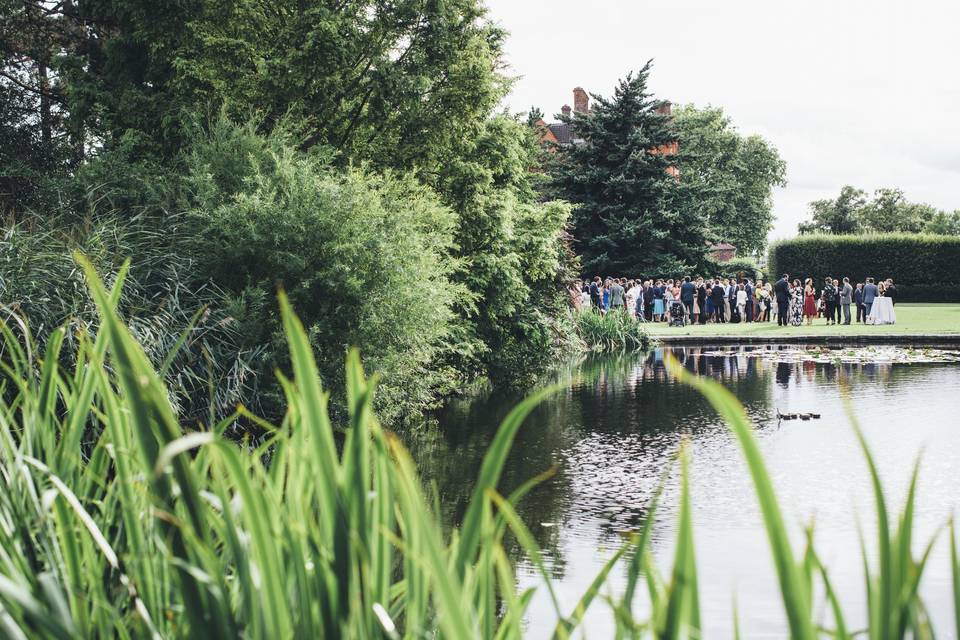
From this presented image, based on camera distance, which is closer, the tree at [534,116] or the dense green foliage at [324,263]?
the dense green foliage at [324,263]

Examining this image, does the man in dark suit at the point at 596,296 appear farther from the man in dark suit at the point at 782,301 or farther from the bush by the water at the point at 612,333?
the man in dark suit at the point at 782,301

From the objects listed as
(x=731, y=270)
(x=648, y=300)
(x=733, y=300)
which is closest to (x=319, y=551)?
(x=733, y=300)

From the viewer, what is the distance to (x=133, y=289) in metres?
8.70

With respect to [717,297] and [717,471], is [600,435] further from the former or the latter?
[717,297]

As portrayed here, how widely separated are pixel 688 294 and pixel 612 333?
24.5 feet

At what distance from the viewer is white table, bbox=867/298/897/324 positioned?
31.0m

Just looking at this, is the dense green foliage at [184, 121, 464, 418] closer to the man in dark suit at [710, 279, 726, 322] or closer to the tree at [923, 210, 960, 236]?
the man in dark suit at [710, 279, 726, 322]

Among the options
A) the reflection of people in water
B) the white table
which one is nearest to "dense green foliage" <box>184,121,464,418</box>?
the reflection of people in water

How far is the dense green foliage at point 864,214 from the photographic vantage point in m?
98.5

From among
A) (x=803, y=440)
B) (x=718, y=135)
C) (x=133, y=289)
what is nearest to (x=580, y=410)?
(x=803, y=440)

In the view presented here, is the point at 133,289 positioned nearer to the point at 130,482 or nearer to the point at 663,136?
the point at 130,482

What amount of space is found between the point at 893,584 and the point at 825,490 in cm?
734

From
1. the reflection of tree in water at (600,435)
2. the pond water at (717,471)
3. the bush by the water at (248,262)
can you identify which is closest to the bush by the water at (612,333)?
the reflection of tree in water at (600,435)

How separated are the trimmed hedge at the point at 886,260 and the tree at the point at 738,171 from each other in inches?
603
